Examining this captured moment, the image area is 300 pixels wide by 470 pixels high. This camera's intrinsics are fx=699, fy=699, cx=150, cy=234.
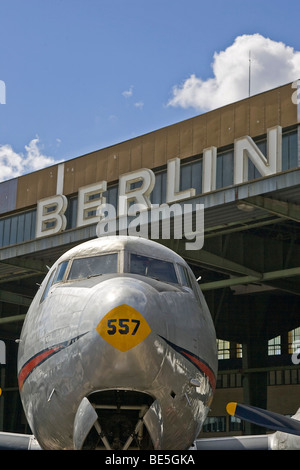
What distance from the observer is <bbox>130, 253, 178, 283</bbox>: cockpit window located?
10812 millimetres

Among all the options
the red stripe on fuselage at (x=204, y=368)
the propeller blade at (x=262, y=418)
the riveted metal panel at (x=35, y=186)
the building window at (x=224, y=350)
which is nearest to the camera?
the red stripe on fuselage at (x=204, y=368)

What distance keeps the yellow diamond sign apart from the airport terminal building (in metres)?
16.3

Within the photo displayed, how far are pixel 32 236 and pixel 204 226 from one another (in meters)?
16.0

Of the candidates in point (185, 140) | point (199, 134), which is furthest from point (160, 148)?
point (199, 134)

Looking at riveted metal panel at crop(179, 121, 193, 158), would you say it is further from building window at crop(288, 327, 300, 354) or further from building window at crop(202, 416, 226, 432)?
building window at crop(202, 416, 226, 432)

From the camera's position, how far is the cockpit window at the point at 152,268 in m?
10.8

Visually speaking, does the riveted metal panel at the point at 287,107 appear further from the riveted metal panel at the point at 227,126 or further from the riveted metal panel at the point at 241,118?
the riveted metal panel at the point at 227,126

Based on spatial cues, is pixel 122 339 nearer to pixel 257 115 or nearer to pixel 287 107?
pixel 287 107

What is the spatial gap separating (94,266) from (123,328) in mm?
2502

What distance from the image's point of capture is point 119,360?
338 inches

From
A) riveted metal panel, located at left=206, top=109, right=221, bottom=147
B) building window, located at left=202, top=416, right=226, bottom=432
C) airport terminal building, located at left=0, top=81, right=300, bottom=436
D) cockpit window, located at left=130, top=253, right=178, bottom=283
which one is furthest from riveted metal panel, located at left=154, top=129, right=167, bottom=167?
cockpit window, located at left=130, top=253, right=178, bottom=283

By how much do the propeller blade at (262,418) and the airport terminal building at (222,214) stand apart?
1382 cm

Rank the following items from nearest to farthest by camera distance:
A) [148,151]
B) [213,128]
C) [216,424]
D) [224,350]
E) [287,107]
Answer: [287,107] < [213,128] < [148,151] < [224,350] < [216,424]

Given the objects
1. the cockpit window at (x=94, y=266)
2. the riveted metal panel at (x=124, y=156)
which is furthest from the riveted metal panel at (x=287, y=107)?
the cockpit window at (x=94, y=266)
